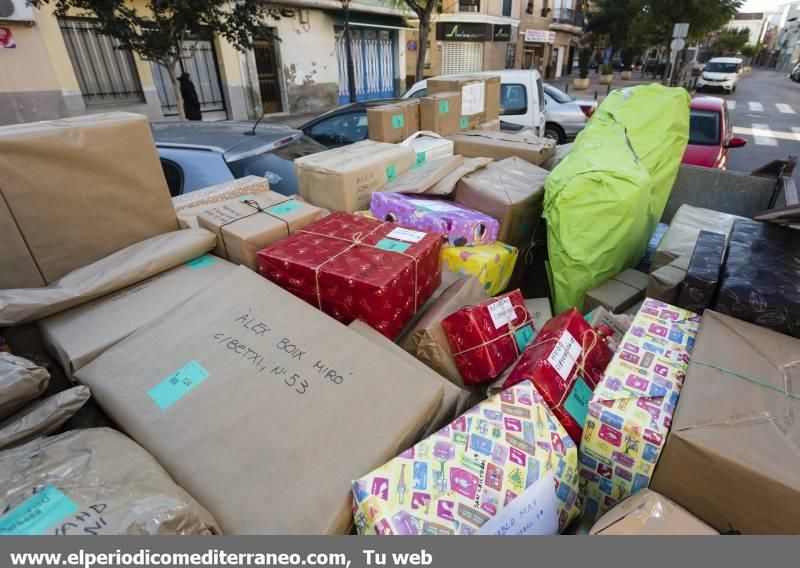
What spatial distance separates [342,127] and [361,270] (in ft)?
10.3

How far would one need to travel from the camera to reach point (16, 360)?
108 centimetres

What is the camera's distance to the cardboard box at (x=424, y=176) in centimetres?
228

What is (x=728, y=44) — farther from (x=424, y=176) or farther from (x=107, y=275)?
(x=107, y=275)

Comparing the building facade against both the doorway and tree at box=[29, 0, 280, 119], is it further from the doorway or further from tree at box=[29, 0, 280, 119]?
tree at box=[29, 0, 280, 119]

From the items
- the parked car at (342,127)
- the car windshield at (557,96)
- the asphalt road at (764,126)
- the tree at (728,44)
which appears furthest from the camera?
the tree at (728,44)

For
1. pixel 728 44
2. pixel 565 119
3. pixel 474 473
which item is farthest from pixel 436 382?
pixel 728 44

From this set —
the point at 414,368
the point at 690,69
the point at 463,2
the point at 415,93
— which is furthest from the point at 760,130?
the point at 690,69

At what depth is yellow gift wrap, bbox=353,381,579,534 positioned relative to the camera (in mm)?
935

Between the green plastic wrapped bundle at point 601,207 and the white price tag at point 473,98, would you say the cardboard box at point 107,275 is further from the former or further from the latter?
the white price tag at point 473,98

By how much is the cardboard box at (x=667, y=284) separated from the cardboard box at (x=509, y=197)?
0.72m

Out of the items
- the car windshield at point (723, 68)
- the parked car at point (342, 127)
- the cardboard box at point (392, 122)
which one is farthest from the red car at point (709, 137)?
the car windshield at point (723, 68)

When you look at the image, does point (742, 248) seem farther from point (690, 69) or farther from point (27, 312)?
point (690, 69)

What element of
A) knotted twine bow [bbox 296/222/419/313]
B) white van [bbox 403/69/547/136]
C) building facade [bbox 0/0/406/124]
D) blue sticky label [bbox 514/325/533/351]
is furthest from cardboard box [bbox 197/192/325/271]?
building facade [bbox 0/0/406/124]

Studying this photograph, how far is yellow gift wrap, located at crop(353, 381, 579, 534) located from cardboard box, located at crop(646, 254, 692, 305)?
0.82 m
